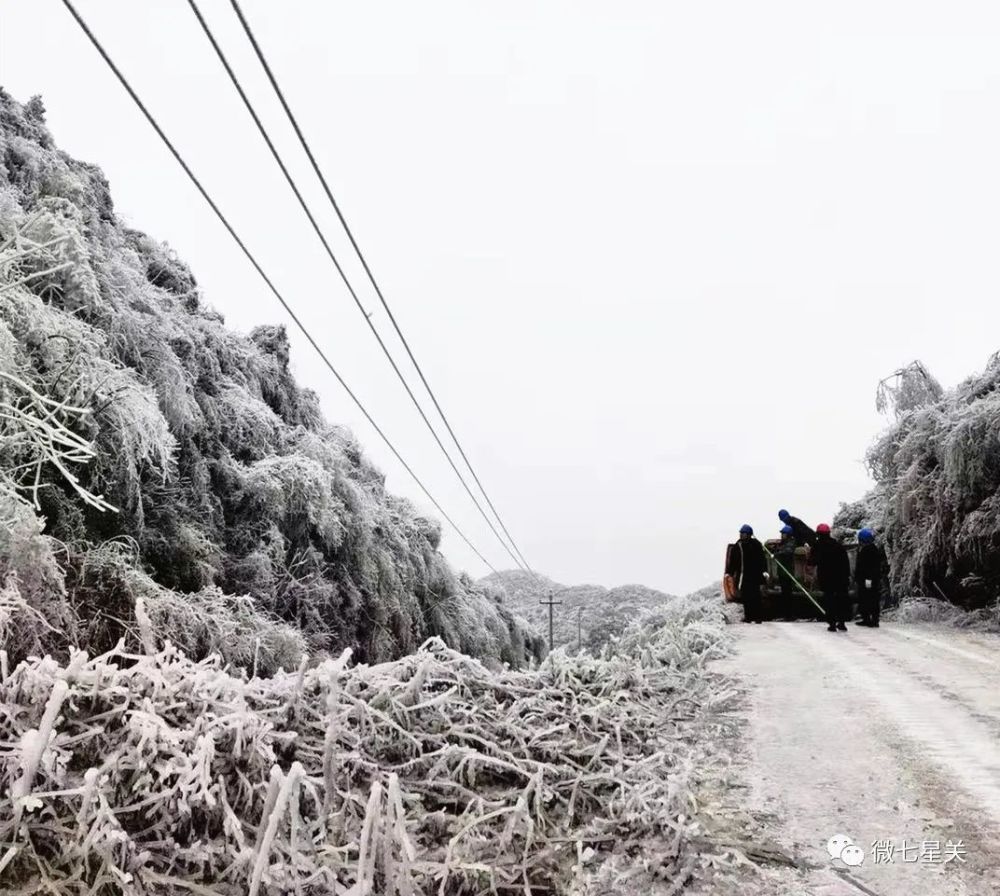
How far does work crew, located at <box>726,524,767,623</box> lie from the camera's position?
450 inches

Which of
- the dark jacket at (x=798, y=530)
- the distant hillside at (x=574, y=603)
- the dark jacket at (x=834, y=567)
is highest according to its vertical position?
the dark jacket at (x=798, y=530)

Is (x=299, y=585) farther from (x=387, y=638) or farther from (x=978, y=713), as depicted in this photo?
(x=978, y=713)

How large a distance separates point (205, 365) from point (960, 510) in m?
11.8

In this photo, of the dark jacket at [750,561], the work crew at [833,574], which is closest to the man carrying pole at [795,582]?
the dark jacket at [750,561]

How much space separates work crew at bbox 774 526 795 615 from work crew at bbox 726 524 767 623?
0.84m

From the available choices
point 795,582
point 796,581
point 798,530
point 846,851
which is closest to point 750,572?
point 795,582

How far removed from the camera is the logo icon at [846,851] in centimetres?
211

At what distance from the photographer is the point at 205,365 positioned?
10.6 m

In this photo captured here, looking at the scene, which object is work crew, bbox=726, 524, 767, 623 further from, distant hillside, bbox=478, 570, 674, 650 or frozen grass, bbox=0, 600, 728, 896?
distant hillside, bbox=478, 570, 674, 650

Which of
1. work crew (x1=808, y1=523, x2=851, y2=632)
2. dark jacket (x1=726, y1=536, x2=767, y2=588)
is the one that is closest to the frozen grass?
work crew (x1=808, y1=523, x2=851, y2=632)

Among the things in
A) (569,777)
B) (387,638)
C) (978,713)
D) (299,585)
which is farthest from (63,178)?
(978,713)

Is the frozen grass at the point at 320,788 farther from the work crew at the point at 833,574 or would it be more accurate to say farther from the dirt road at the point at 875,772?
the work crew at the point at 833,574

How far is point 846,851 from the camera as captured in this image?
2146mm

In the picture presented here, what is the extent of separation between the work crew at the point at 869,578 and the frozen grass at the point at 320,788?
885cm
